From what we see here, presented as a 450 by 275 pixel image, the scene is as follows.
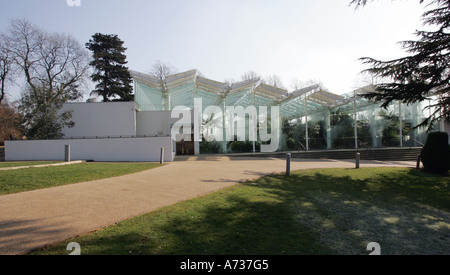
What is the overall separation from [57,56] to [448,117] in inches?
1574

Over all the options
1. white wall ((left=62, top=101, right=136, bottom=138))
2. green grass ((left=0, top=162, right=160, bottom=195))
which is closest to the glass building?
white wall ((left=62, top=101, right=136, bottom=138))

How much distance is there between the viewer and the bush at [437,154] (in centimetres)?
1148

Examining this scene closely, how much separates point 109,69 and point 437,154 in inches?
1625

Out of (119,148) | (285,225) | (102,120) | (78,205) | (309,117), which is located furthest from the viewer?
(309,117)

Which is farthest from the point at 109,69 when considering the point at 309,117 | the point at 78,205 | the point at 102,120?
the point at 78,205

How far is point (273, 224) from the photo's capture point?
14.9 feet

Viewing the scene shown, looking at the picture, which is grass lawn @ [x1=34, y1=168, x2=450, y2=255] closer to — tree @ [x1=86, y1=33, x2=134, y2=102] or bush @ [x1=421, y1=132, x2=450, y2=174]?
bush @ [x1=421, y1=132, x2=450, y2=174]

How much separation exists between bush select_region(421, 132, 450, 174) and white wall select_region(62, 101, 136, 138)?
69.2ft

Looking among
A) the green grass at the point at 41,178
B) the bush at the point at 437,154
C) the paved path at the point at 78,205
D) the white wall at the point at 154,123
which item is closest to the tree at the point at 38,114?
the white wall at the point at 154,123

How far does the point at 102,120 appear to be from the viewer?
75.4 feet

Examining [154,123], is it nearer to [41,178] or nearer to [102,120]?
[102,120]

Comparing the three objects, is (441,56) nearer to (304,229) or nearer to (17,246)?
(304,229)

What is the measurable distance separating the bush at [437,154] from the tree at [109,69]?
37.6 meters

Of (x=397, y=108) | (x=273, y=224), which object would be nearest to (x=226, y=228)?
(x=273, y=224)
